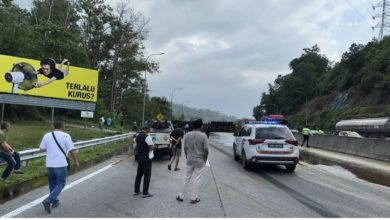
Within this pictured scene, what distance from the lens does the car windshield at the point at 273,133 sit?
622 inches

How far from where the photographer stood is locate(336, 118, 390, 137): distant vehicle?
44.8 m

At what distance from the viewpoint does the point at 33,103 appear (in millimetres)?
33375

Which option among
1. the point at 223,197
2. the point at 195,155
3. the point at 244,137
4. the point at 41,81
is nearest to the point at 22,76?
the point at 41,81

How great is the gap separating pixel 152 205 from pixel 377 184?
774 cm

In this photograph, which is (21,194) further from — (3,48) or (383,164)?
(3,48)

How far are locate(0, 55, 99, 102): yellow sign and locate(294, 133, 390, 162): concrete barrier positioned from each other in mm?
18242

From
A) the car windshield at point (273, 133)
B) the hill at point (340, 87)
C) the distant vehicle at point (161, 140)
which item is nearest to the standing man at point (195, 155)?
the car windshield at point (273, 133)

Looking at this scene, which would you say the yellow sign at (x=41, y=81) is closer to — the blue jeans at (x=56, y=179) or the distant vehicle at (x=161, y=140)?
the distant vehicle at (x=161, y=140)

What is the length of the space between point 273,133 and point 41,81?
74.7 feet

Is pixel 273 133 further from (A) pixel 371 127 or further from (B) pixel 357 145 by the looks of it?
(A) pixel 371 127

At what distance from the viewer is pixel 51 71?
112 feet

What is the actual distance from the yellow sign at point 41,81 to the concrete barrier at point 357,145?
18.2m

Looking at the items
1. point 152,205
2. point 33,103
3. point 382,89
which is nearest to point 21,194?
point 152,205

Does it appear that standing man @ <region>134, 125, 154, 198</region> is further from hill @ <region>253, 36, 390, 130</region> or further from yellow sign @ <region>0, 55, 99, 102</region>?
hill @ <region>253, 36, 390, 130</region>
